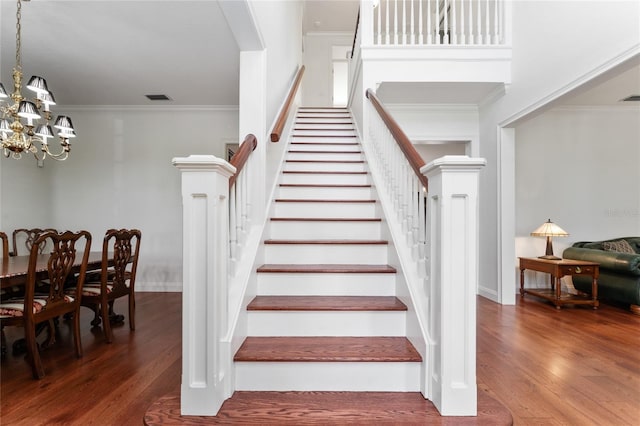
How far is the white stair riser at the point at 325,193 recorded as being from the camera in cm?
354

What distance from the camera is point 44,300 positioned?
256cm

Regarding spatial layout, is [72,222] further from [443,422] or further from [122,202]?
[443,422]

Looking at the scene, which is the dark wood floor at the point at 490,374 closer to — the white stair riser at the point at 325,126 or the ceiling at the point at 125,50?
the ceiling at the point at 125,50

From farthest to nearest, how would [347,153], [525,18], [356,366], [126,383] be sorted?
1. [347,153]
2. [525,18]
3. [126,383]
4. [356,366]

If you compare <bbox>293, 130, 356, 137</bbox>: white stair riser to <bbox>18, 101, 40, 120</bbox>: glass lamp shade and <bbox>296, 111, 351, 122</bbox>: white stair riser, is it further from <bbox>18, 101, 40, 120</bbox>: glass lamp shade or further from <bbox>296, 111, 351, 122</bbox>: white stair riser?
<bbox>18, 101, 40, 120</bbox>: glass lamp shade

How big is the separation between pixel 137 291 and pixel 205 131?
104 inches

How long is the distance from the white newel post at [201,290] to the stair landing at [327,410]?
83 mm

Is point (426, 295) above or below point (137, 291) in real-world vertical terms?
above

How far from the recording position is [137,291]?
5371 millimetres

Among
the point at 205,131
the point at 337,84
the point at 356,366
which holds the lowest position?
the point at 356,366

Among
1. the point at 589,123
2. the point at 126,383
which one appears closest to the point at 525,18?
the point at 589,123

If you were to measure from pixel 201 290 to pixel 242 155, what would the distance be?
2.81 feet

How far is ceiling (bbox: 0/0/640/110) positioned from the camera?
2947 millimetres

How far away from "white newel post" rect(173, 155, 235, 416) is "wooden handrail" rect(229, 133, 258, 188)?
257mm
